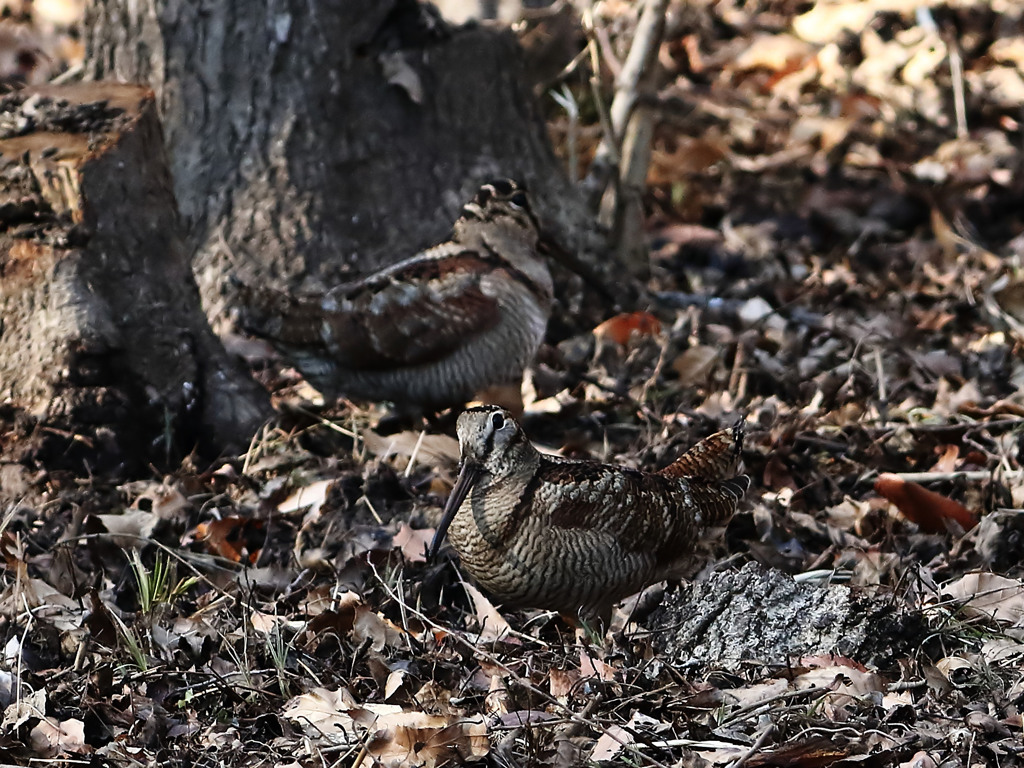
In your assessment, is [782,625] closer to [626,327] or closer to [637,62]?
[626,327]

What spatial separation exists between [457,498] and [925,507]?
1.45 m

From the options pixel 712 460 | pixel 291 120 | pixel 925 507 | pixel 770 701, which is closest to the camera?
pixel 770 701

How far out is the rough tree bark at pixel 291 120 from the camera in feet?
18.6

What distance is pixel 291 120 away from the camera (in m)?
5.72

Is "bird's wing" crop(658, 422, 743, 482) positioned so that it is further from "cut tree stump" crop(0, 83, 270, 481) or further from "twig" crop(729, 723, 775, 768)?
"cut tree stump" crop(0, 83, 270, 481)

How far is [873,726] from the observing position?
284 cm

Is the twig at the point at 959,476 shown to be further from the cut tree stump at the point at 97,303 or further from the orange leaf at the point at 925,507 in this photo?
the cut tree stump at the point at 97,303

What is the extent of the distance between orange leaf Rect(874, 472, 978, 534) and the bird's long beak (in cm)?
134

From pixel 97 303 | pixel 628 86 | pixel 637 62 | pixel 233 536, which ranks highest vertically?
pixel 637 62

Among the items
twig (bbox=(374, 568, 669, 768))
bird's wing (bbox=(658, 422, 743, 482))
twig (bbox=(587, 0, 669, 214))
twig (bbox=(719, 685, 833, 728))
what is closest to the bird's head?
twig (bbox=(374, 568, 669, 768))

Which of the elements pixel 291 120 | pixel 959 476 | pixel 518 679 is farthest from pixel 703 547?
pixel 291 120

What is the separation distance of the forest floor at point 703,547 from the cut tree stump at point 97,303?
17 centimetres


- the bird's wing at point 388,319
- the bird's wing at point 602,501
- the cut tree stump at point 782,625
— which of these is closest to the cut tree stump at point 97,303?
the bird's wing at point 388,319

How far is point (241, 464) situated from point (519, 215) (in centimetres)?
153
